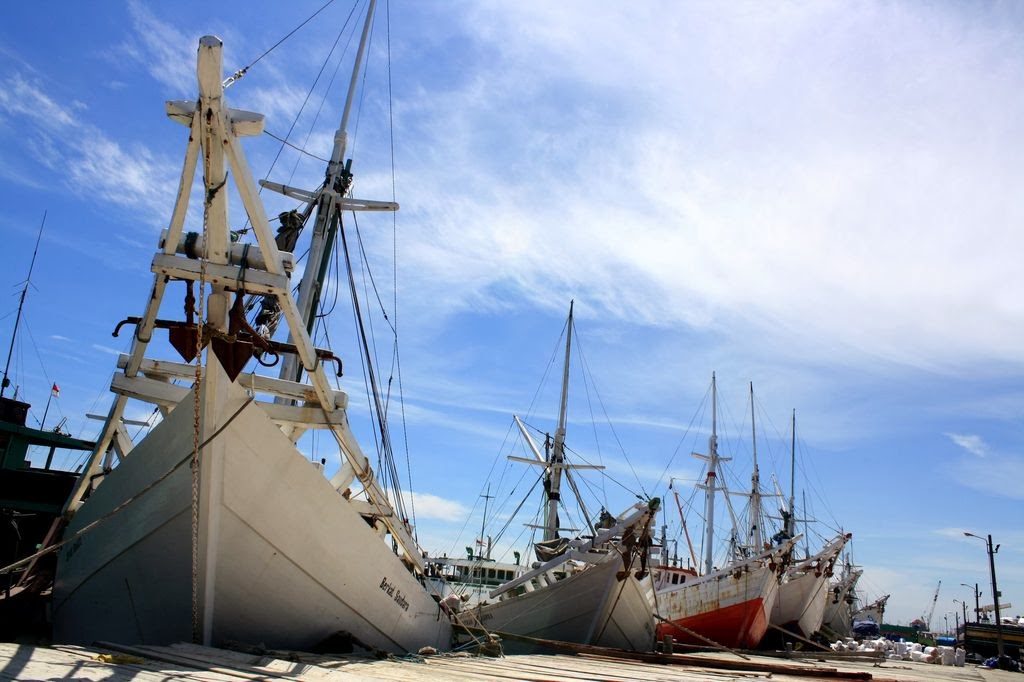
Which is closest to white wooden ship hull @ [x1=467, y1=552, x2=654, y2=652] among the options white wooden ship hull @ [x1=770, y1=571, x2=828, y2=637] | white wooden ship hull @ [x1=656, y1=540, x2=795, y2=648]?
white wooden ship hull @ [x1=656, y1=540, x2=795, y2=648]

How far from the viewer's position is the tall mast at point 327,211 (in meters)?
13.1

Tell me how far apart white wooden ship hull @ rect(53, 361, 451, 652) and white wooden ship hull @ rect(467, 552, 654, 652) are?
8.17m

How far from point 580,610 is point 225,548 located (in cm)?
1099

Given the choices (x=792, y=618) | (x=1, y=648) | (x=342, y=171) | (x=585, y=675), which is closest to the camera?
(x=1, y=648)

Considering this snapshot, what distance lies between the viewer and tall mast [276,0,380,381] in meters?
13.1

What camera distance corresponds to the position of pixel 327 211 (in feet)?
46.0

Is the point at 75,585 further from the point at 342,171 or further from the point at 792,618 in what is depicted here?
the point at 792,618

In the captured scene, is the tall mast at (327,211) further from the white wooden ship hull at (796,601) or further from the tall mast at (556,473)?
the white wooden ship hull at (796,601)

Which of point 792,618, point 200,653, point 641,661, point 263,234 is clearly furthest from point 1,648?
point 792,618

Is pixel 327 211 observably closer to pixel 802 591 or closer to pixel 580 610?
pixel 580 610

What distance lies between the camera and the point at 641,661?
12703mm

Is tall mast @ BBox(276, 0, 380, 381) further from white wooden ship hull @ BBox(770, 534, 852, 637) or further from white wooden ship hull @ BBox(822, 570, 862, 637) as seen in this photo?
white wooden ship hull @ BBox(822, 570, 862, 637)

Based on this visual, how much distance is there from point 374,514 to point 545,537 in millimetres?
13560

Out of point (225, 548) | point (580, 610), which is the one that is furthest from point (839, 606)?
point (225, 548)
